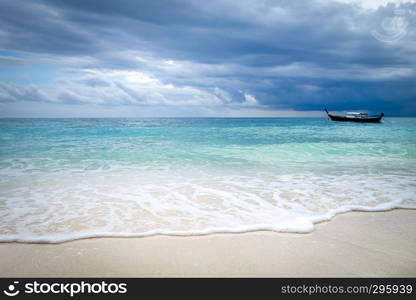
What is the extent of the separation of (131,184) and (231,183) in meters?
2.69

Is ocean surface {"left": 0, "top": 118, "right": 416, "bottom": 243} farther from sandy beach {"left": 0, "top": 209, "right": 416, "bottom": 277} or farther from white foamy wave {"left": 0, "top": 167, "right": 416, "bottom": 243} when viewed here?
sandy beach {"left": 0, "top": 209, "right": 416, "bottom": 277}

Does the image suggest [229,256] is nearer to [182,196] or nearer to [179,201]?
[179,201]

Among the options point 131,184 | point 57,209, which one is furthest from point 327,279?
point 131,184

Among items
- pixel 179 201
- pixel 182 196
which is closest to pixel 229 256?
pixel 179 201

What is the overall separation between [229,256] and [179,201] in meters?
2.35

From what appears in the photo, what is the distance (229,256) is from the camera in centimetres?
299

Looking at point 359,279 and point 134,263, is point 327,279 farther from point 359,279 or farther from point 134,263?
point 134,263

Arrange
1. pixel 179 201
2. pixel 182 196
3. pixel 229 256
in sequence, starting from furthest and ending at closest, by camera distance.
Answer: pixel 182 196 < pixel 179 201 < pixel 229 256

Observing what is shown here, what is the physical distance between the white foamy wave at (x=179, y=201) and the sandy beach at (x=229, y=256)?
27cm

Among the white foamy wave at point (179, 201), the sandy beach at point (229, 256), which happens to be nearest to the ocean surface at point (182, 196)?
the white foamy wave at point (179, 201)

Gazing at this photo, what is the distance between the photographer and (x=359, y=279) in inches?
103

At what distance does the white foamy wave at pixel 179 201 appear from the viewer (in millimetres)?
3845

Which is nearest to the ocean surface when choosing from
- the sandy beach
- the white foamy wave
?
the white foamy wave

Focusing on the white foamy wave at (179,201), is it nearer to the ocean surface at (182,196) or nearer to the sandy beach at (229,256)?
the ocean surface at (182,196)
